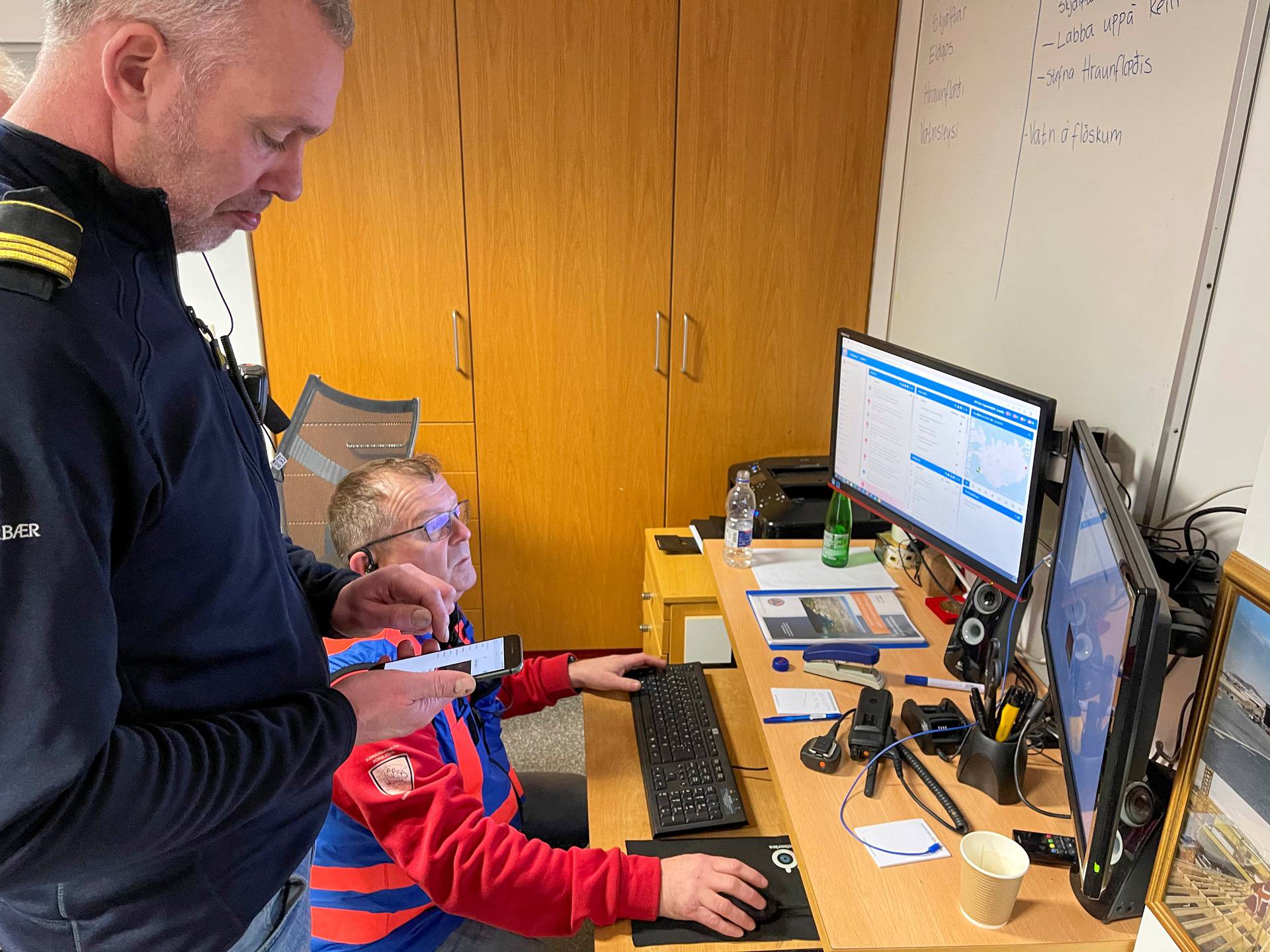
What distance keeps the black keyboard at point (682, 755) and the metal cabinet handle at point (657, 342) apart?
1.28 m

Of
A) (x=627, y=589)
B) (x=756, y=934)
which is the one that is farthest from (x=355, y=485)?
(x=627, y=589)

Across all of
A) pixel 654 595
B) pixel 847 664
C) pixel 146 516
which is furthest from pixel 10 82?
pixel 654 595

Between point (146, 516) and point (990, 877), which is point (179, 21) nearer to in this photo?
point (146, 516)

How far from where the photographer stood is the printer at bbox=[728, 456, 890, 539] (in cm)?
221

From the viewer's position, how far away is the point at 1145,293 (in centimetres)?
134

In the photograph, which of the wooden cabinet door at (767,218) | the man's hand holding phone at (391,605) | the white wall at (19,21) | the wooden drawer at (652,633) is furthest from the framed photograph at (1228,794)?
the white wall at (19,21)

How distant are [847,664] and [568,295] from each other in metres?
1.63

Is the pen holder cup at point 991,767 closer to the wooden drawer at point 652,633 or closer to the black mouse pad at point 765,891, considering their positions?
the black mouse pad at point 765,891

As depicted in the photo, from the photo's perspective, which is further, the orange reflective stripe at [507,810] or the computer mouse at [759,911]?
the orange reflective stripe at [507,810]

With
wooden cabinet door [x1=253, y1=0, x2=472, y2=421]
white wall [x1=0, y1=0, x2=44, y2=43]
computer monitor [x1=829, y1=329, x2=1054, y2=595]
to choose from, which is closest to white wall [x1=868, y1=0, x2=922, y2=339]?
computer monitor [x1=829, y1=329, x2=1054, y2=595]

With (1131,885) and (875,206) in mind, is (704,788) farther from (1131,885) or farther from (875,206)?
(875,206)

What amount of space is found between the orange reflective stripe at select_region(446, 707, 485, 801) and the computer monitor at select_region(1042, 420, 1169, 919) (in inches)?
33.9

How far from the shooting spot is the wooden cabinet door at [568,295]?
2.50 metres

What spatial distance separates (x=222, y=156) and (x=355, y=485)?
0.89m
